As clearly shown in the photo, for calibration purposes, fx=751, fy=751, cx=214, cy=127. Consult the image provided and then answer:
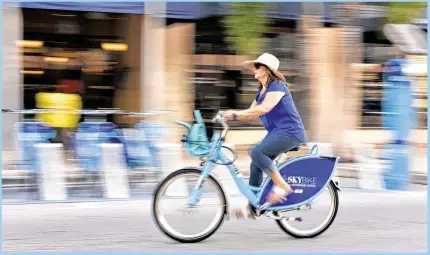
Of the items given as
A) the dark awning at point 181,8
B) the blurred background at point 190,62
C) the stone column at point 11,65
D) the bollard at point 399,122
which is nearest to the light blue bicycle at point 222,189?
the bollard at point 399,122

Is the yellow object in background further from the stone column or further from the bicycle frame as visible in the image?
the bicycle frame

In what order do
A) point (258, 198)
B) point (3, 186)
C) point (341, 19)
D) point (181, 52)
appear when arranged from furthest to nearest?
point (181, 52)
point (341, 19)
point (3, 186)
point (258, 198)

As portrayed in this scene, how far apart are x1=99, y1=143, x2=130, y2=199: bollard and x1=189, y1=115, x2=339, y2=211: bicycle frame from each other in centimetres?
301

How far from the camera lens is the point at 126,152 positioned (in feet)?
32.5

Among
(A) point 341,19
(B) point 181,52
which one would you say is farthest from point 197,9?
(A) point 341,19

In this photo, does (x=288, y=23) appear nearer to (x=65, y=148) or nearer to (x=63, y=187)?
(x=65, y=148)

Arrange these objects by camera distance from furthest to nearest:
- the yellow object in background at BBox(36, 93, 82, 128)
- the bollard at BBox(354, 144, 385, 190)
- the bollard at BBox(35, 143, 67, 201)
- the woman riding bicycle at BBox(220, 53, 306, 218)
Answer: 1. the yellow object in background at BBox(36, 93, 82, 128)
2. the bollard at BBox(354, 144, 385, 190)
3. the bollard at BBox(35, 143, 67, 201)
4. the woman riding bicycle at BBox(220, 53, 306, 218)

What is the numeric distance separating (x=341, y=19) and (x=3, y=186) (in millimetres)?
5795

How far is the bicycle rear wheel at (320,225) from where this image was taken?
651cm

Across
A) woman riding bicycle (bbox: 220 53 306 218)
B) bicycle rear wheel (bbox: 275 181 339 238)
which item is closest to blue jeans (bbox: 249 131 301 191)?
woman riding bicycle (bbox: 220 53 306 218)

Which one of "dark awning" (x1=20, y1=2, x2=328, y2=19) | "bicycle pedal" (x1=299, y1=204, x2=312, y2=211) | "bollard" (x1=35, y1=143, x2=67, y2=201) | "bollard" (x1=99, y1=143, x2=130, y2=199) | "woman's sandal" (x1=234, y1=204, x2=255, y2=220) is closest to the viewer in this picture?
"woman's sandal" (x1=234, y1=204, x2=255, y2=220)

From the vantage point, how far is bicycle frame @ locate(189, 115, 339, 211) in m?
6.15

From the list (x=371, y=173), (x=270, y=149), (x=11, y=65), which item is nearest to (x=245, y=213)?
(x=270, y=149)

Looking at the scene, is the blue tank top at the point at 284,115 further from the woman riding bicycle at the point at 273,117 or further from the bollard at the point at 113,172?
the bollard at the point at 113,172
